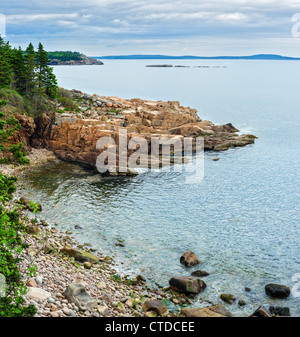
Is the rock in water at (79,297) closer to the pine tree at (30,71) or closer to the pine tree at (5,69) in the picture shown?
the pine tree at (5,69)

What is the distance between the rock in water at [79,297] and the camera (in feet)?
65.6

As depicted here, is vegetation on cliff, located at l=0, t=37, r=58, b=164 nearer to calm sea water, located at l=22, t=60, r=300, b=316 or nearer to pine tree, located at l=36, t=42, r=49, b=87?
pine tree, located at l=36, t=42, r=49, b=87

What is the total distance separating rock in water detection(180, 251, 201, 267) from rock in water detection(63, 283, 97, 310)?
9810 millimetres

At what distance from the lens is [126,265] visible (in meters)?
→ 28.1

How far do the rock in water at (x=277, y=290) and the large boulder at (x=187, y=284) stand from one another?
445cm

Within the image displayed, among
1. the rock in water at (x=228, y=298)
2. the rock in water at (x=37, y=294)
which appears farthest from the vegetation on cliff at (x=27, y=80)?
the rock in water at (x=228, y=298)

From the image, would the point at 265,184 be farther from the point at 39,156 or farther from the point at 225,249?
the point at 39,156

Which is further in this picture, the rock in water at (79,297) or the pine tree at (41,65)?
the pine tree at (41,65)

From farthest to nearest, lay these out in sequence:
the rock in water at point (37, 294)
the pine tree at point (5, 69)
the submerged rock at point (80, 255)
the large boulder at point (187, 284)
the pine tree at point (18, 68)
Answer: the pine tree at point (18, 68)
the pine tree at point (5, 69)
the submerged rock at point (80, 255)
the large boulder at point (187, 284)
the rock in water at point (37, 294)

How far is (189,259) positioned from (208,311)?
6.89 m

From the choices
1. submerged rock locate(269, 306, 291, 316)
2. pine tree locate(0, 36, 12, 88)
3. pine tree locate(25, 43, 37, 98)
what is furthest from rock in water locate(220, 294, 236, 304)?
pine tree locate(25, 43, 37, 98)

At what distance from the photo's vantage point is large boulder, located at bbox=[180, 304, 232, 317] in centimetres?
2147

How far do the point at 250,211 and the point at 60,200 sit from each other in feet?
71.4
